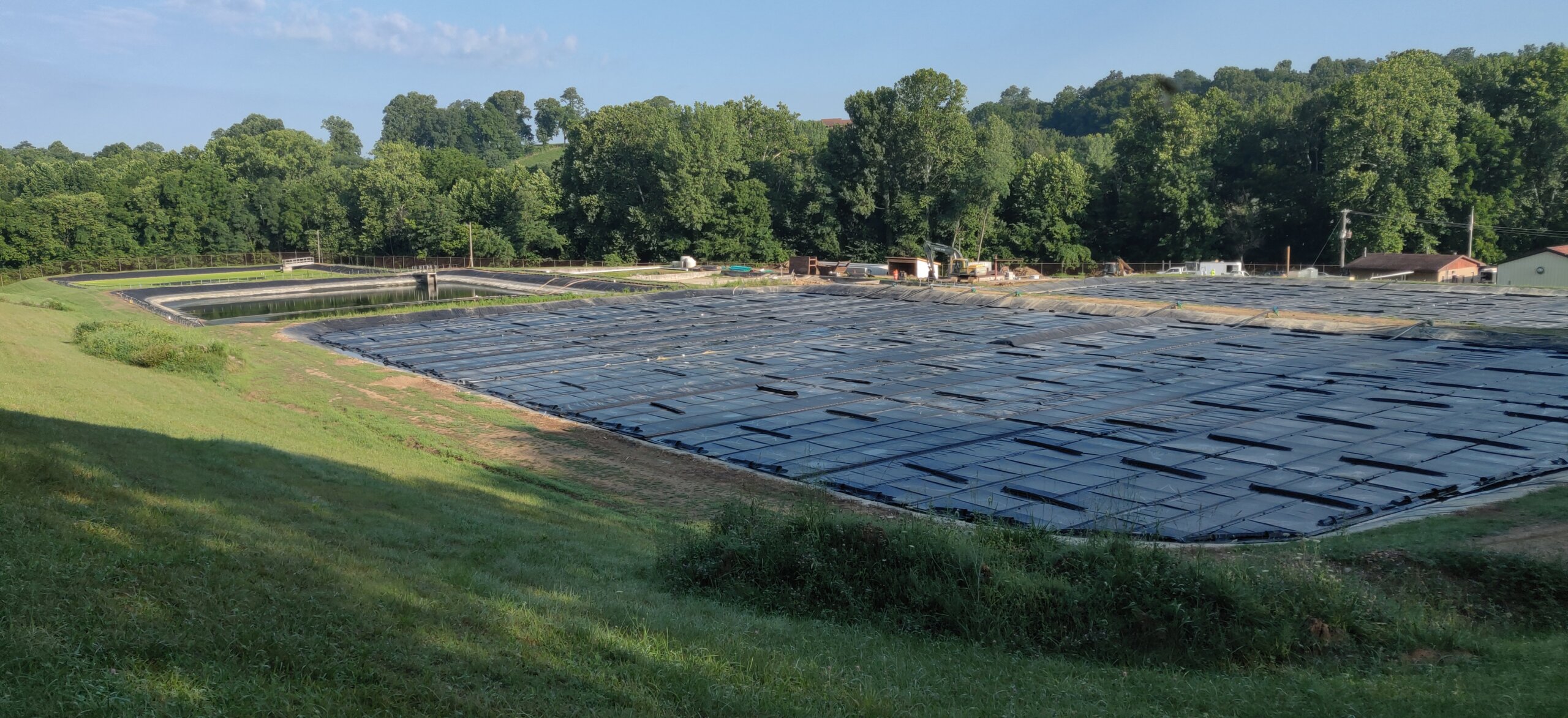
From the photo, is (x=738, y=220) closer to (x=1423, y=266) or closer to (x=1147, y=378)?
(x=1423, y=266)

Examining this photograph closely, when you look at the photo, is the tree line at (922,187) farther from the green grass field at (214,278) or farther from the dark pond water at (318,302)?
the dark pond water at (318,302)

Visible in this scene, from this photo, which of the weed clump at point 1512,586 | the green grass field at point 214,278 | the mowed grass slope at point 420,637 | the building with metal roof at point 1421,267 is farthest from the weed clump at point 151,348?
the building with metal roof at point 1421,267

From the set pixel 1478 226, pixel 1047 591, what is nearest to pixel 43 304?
pixel 1047 591

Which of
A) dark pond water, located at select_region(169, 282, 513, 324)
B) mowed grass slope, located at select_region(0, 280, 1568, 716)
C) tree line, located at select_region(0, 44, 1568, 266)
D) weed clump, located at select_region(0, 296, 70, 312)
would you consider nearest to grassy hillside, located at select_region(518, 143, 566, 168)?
tree line, located at select_region(0, 44, 1568, 266)

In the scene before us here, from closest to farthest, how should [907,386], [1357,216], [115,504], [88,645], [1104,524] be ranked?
[88,645], [115,504], [1104,524], [907,386], [1357,216]

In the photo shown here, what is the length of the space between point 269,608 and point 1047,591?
5606mm

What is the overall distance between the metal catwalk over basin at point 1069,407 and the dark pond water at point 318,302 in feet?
42.1

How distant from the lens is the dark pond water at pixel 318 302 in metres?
42.5

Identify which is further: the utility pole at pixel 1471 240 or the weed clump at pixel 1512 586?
the utility pole at pixel 1471 240

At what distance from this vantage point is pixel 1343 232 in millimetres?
55344

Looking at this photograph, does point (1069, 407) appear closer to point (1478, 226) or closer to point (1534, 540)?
point (1534, 540)

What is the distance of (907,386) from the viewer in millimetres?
21344

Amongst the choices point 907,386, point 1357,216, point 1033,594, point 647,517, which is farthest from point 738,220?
point 1033,594

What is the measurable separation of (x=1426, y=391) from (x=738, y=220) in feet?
180
